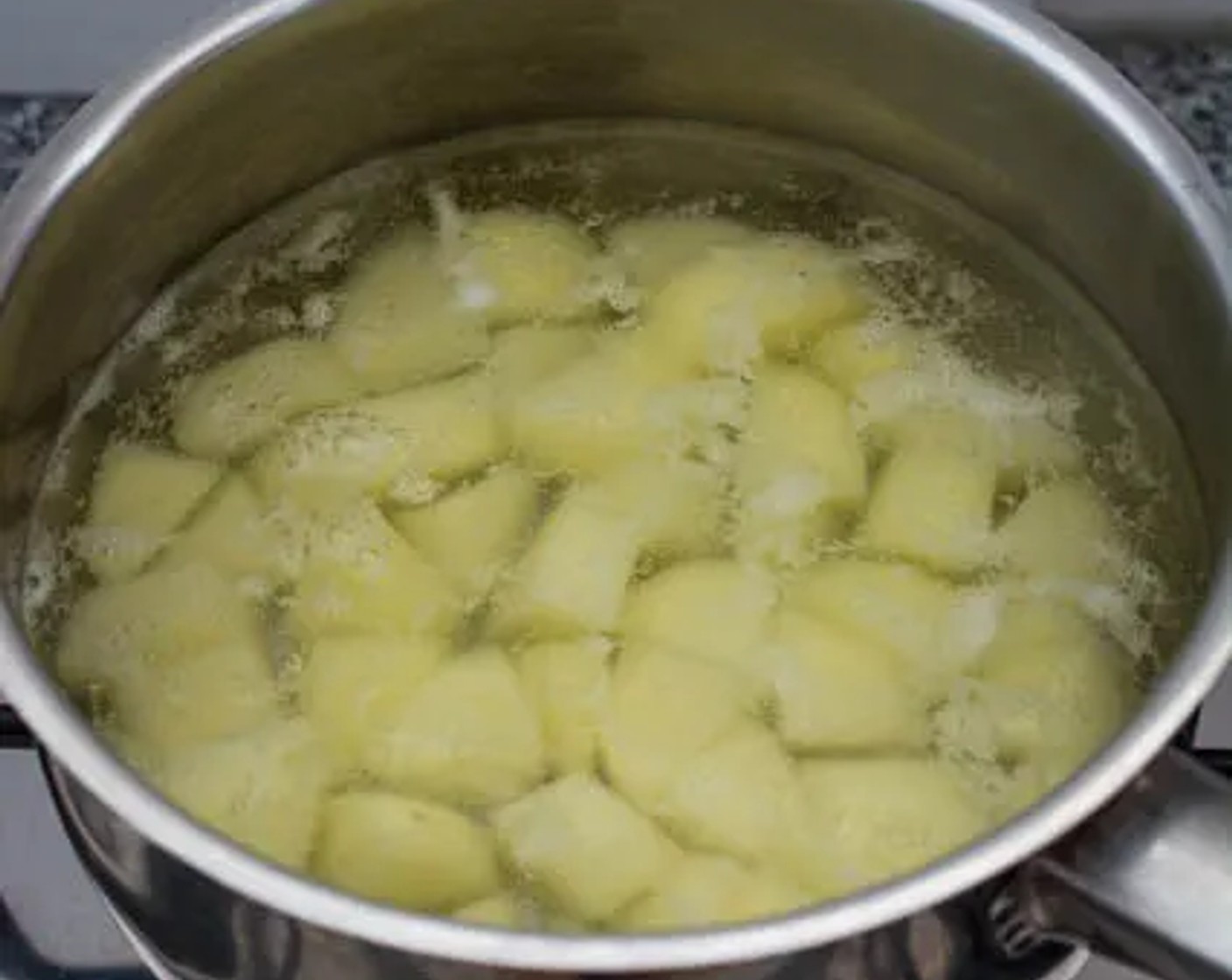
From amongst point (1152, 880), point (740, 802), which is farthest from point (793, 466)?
point (1152, 880)

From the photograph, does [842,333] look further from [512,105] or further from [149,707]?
[149,707]

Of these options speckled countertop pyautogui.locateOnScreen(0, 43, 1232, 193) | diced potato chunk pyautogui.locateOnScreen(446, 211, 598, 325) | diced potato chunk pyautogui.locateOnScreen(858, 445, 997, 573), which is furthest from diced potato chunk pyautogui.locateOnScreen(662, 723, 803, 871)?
speckled countertop pyautogui.locateOnScreen(0, 43, 1232, 193)

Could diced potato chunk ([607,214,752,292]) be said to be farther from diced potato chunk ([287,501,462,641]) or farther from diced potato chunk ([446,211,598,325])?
diced potato chunk ([287,501,462,641])

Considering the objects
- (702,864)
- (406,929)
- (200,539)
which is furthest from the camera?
(200,539)

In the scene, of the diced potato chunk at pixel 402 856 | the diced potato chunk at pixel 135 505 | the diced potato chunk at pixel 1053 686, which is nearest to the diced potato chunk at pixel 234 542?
the diced potato chunk at pixel 135 505

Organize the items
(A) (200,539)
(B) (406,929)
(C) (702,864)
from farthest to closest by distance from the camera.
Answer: (A) (200,539) → (C) (702,864) → (B) (406,929)

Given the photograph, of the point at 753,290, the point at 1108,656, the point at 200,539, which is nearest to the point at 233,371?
the point at 200,539
